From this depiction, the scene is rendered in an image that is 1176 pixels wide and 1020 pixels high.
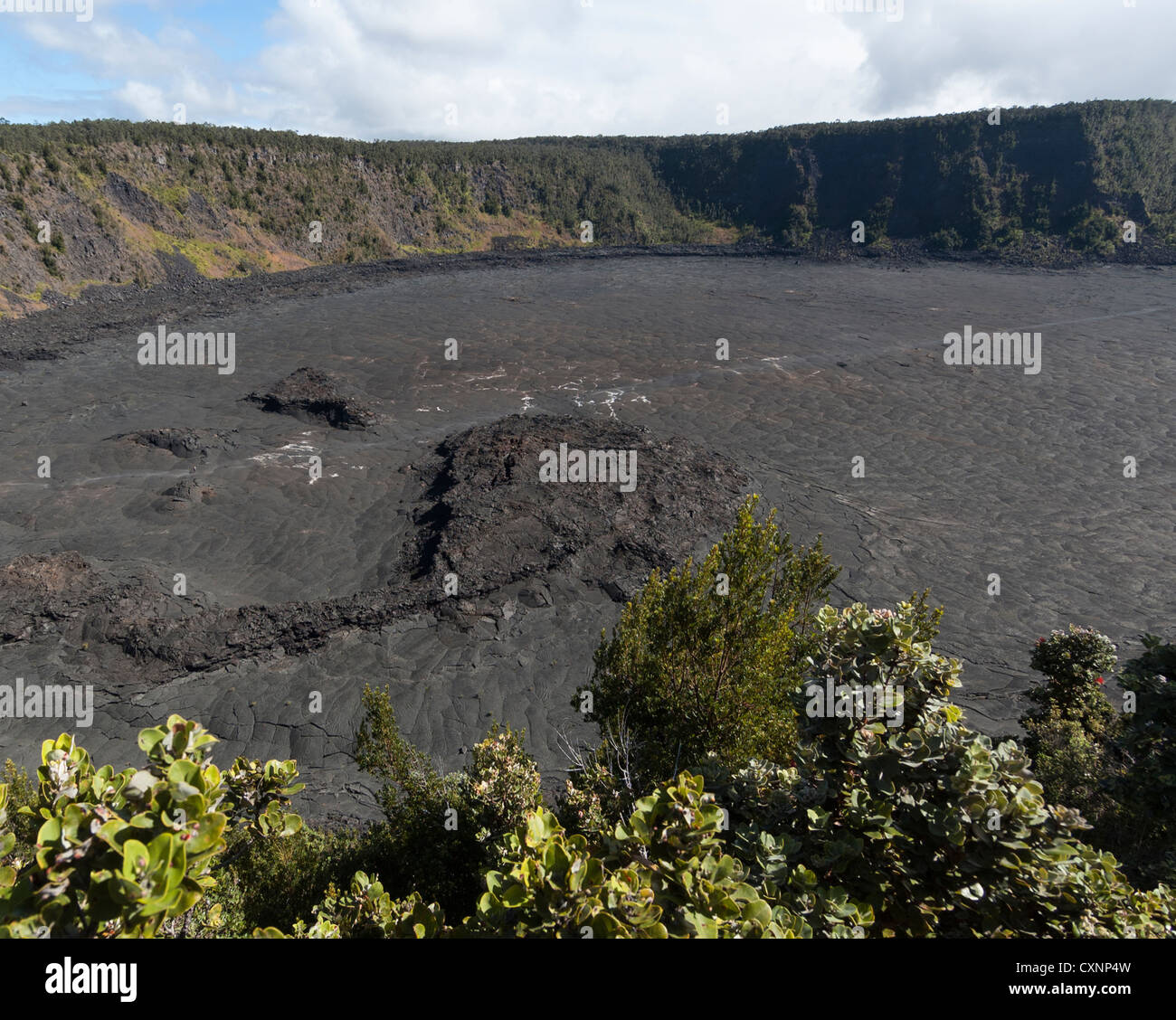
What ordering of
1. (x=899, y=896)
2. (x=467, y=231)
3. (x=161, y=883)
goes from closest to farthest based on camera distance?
1. (x=161, y=883)
2. (x=899, y=896)
3. (x=467, y=231)

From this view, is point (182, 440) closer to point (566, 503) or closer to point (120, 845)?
point (566, 503)

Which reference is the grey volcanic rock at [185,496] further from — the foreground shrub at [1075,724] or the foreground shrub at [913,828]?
the foreground shrub at [1075,724]

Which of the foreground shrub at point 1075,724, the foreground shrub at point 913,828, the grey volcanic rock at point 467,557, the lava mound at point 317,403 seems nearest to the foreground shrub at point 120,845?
the foreground shrub at point 913,828

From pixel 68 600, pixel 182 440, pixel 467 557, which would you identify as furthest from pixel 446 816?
pixel 182 440

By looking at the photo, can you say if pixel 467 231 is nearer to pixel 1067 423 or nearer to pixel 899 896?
pixel 1067 423

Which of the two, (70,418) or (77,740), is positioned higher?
(70,418)

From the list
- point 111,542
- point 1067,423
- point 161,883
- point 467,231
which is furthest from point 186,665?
point 467,231

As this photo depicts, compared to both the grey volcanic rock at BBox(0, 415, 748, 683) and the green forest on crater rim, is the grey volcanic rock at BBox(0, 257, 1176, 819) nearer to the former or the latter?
the grey volcanic rock at BBox(0, 415, 748, 683)
